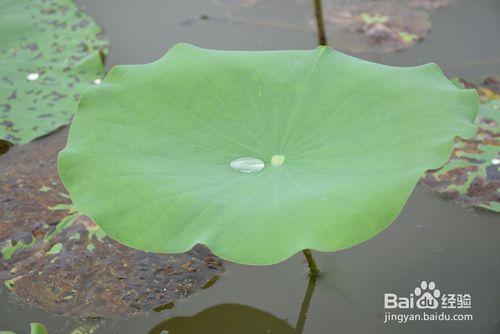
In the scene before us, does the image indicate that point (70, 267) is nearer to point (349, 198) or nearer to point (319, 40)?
point (349, 198)

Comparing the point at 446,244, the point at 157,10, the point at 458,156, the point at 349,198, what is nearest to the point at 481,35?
the point at 458,156

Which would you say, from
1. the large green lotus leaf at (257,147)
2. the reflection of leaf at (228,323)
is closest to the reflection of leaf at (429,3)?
the large green lotus leaf at (257,147)

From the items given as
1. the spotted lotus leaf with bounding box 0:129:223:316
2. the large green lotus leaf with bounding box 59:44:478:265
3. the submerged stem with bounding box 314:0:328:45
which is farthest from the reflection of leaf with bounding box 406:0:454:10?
the spotted lotus leaf with bounding box 0:129:223:316

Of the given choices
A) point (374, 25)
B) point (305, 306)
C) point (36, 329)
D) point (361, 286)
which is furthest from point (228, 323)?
point (374, 25)

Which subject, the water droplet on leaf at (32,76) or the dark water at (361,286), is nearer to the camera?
the dark water at (361,286)

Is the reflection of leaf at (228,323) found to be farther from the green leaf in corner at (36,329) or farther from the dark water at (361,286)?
the green leaf in corner at (36,329)

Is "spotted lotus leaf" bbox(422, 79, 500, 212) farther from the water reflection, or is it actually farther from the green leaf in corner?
Answer: the green leaf in corner

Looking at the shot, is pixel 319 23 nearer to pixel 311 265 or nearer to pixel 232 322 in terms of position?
pixel 311 265
